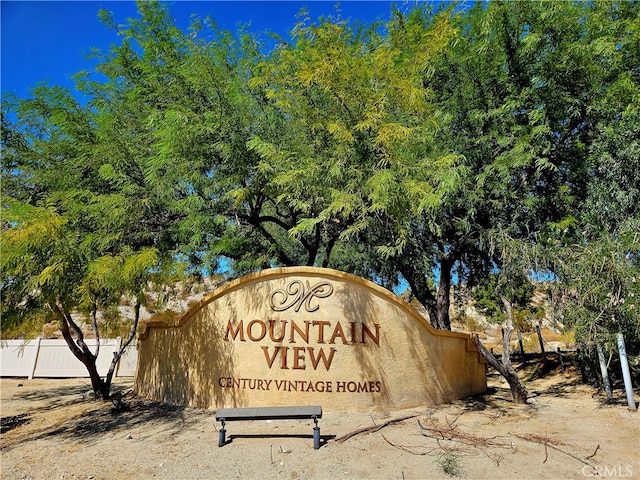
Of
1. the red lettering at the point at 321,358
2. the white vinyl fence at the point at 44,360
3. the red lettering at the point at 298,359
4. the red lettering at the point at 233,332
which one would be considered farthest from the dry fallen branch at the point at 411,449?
the white vinyl fence at the point at 44,360

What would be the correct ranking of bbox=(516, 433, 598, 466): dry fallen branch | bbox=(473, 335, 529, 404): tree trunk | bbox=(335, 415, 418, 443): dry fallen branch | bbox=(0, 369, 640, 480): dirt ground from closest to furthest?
bbox=(0, 369, 640, 480): dirt ground → bbox=(516, 433, 598, 466): dry fallen branch → bbox=(335, 415, 418, 443): dry fallen branch → bbox=(473, 335, 529, 404): tree trunk

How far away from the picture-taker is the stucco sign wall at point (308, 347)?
8.45m

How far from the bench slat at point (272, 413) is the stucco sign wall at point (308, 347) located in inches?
58.4

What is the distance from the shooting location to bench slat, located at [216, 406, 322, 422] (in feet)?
22.1

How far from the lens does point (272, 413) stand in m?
6.77

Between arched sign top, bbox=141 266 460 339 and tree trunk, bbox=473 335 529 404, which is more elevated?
arched sign top, bbox=141 266 460 339

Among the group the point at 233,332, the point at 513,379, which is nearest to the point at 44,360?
the point at 233,332

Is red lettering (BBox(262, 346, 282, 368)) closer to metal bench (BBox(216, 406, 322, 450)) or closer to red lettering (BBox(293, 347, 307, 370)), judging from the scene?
red lettering (BBox(293, 347, 307, 370))

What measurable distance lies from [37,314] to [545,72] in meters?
13.2

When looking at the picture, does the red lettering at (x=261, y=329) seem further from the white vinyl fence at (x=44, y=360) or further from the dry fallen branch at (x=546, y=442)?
the white vinyl fence at (x=44, y=360)

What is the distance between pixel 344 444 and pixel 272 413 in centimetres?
129

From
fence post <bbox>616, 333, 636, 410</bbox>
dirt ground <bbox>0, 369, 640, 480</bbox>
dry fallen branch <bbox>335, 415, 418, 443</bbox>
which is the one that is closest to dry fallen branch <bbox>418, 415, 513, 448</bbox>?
dirt ground <bbox>0, 369, 640, 480</bbox>

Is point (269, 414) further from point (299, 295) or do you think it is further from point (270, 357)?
point (299, 295)

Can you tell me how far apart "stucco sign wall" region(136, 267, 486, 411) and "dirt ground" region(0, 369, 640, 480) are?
501 mm
